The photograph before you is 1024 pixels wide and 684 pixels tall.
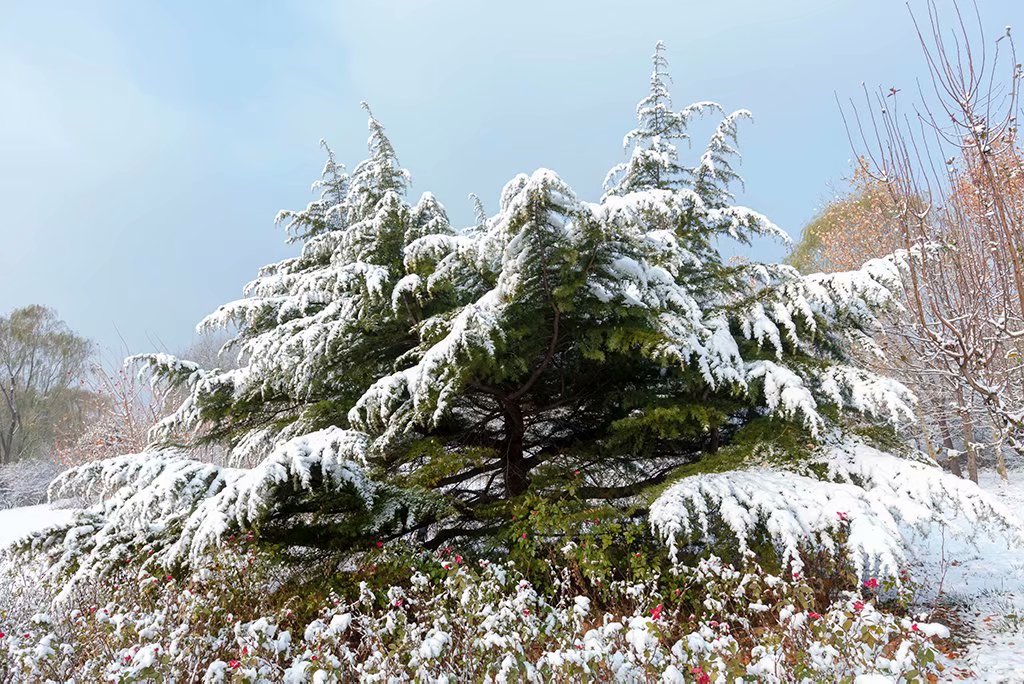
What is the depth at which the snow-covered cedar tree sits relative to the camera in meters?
3.42

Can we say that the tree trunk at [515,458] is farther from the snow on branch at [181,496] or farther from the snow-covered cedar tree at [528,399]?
the snow on branch at [181,496]

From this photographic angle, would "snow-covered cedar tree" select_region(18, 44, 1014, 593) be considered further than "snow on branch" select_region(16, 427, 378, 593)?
Yes

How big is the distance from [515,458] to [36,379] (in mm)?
28829

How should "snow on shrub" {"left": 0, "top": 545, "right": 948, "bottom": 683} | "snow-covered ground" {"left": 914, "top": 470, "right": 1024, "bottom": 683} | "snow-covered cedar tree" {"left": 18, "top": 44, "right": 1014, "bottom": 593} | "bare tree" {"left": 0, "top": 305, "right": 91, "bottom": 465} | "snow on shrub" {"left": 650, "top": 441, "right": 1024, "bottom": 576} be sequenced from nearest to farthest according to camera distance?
"snow on shrub" {"left": 0, "top": 545, "right": 948, "bottom": 683} < "snow on shrub" {"left": 650, "top": 441, "right": 1024, "bottom": 576} < "snow-covered ground" {"left": 914, "top": 470, "right": 1024, "bottom": 683} < "snow-covered cedar tree" {"left": 18, "top": 44, "right": 1014, "bottom": 593} < "bare tree" {"left": 0, "top": 305, "right": 91, "bottom": 465}

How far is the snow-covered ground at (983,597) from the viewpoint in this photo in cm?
330

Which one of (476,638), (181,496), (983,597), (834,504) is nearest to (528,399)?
(476,638)

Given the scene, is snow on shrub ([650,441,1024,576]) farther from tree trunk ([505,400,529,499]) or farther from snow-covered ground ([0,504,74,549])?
snow-covered ground ([0,504,74,549])

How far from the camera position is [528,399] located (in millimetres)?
5281

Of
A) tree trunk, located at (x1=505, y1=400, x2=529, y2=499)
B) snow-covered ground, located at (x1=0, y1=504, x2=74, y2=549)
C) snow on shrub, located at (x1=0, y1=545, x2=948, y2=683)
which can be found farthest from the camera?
snow-covered ground, located at (x1=0, y1=504, x2=74, y2=549)

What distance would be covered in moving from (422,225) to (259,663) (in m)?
4.14

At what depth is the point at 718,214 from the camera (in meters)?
5.79

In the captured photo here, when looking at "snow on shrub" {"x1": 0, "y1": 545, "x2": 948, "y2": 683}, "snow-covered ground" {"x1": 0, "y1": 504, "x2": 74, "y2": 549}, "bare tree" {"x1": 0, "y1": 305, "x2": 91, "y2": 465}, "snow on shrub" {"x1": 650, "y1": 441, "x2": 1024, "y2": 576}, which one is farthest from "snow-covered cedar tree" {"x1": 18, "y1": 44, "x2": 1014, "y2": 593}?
"bare tree" {"x1": 0, "y1": 305, "x2": 91, "y2": 465}

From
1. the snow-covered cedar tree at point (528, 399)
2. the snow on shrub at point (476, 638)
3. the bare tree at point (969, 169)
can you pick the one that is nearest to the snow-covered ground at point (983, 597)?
the snow on shrub at point (476, 638)

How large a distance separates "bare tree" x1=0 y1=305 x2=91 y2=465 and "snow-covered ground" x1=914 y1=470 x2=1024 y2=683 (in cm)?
2886
